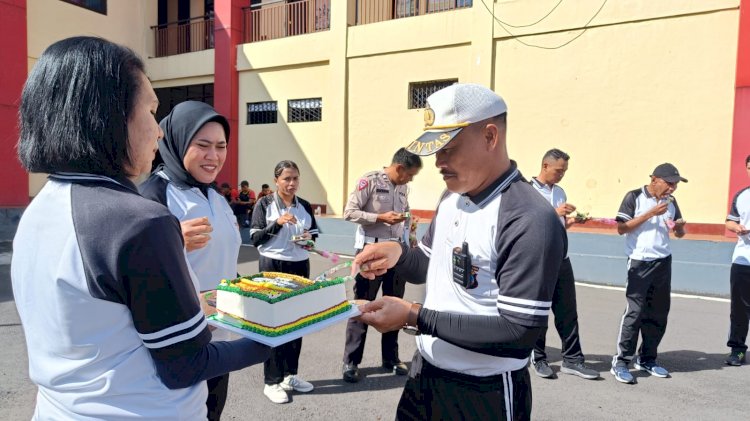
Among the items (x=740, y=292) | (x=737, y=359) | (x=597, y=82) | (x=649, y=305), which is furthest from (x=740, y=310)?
(x=597, y=82)

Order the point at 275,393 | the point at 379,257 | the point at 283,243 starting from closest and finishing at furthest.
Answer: the point at 379,257 → the point at 275,393 → the point at 283,243

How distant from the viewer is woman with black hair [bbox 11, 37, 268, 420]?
1133 millimetres

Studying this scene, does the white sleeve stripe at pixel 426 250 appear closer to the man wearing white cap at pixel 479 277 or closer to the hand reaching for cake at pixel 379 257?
the hand reaching for cake at pixel 379 257

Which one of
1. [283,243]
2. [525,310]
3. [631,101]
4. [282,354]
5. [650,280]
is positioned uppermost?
[631,101]

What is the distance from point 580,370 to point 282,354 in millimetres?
2716

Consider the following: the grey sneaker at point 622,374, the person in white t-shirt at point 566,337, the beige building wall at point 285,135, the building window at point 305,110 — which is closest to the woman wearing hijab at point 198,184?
the person in white t-shirt at point 566,337

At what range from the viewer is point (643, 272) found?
471 cm

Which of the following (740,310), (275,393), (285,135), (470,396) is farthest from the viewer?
(285,135)

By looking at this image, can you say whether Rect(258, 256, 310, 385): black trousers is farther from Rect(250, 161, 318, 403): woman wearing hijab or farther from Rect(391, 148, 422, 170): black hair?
Rect(391, 148, 422, 170): black hair

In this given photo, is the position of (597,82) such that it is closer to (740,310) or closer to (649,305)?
(740,310)

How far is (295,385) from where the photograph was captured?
4199 mm

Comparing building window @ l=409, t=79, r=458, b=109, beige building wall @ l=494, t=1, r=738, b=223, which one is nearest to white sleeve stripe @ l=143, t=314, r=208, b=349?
beige building wall @ l=494, t=1, r=738, b=223

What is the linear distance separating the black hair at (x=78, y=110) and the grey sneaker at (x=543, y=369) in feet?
14.1

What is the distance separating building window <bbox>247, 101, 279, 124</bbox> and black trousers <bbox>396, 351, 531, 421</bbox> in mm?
13241
